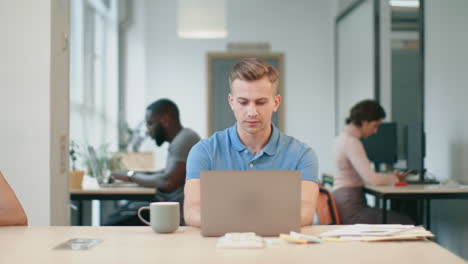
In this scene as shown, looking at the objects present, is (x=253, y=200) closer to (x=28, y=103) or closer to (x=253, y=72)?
(x=253, y=72)

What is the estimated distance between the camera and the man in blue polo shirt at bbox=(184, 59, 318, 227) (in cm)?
232

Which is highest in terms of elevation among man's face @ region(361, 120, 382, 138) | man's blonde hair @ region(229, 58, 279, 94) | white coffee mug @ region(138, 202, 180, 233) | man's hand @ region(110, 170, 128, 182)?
man's blonde hair @ region(229, 58, 279, 94)

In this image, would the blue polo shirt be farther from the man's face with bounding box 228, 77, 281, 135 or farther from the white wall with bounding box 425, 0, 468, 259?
the white wall with bounding box 425, 0, 468, 259

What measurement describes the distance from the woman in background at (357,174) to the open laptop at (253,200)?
278 centimetres

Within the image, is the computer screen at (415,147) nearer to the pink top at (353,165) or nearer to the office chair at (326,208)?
the pink top at (353,165)

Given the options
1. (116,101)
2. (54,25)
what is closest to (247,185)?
(54,25)

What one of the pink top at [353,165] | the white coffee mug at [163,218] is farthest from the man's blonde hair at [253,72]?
the pink top at [353,165]

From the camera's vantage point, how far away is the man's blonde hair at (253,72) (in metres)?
2.34

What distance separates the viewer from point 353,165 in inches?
181

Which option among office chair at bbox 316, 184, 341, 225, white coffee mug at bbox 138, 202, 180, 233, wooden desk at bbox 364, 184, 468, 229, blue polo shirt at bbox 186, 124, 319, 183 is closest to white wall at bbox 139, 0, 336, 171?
wooden desk at bbox 364, 184, 468, 229

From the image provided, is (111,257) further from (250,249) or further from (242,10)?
(242,10)

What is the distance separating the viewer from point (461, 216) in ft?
16.0

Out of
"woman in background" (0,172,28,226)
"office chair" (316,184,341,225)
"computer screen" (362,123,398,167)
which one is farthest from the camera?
"computer screen" (362,123,398,167)

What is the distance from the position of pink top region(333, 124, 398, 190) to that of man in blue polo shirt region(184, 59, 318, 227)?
7.08ft
